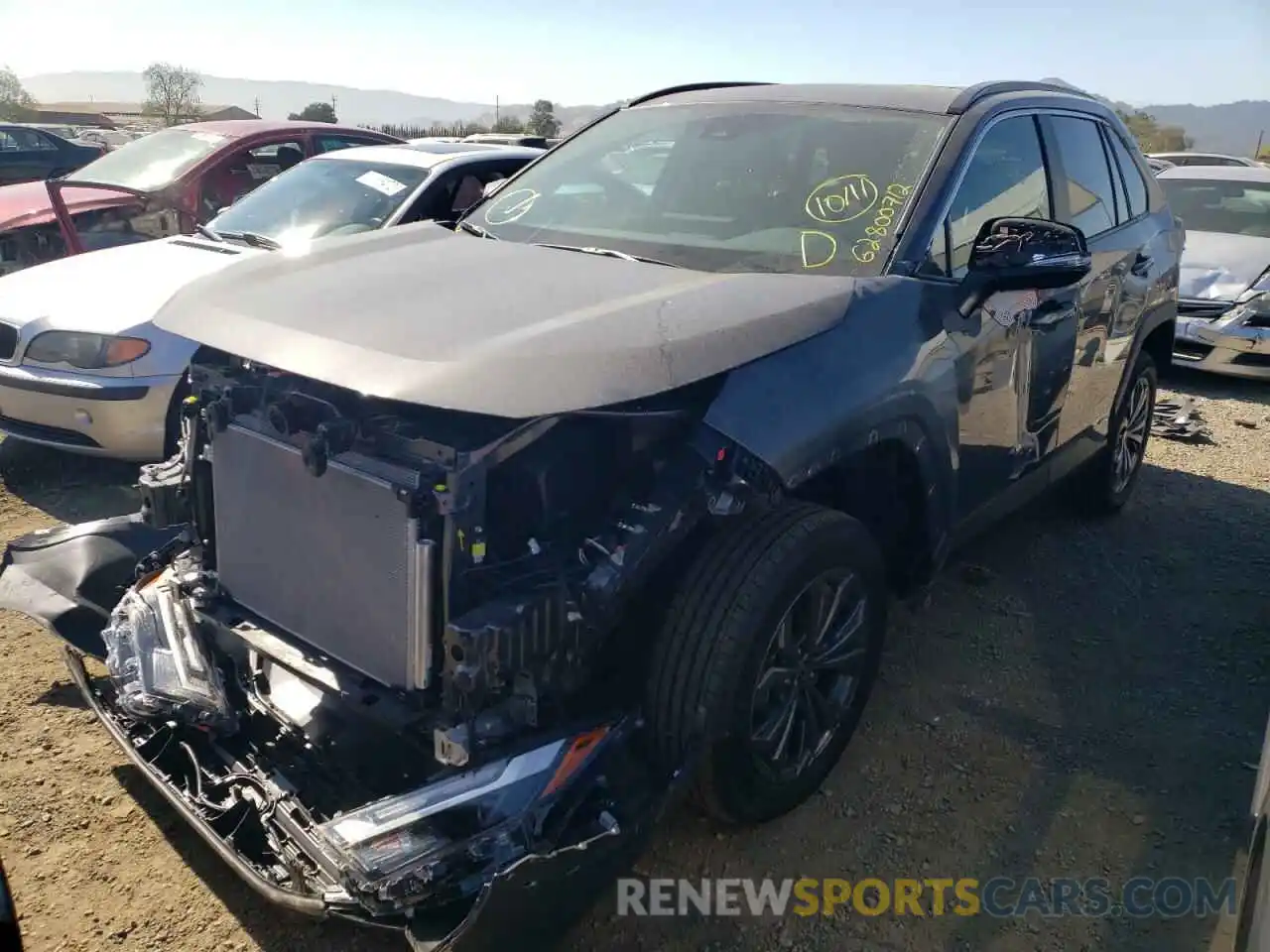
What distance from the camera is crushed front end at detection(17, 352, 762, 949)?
6.72ft

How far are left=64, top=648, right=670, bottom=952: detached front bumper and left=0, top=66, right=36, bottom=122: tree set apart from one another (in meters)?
50.5

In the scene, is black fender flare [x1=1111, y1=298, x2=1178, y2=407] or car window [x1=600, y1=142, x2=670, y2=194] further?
black fender flare [x1=1111, y1=298, x2=1178, y2=407]

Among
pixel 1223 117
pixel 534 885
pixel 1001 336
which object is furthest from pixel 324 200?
pixel 1223 117

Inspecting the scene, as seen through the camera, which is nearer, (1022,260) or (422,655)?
(422,655)

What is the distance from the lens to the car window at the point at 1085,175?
12.7 feet

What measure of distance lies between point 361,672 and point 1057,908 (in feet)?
6.19

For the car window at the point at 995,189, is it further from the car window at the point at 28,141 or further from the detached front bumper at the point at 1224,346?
the car window at the point at 28,141

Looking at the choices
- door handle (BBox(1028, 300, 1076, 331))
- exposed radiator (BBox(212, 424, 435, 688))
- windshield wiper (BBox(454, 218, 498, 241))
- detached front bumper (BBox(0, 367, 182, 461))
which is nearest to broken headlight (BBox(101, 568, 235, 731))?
exposed radiator (BBox(212, 424, 435, 688))

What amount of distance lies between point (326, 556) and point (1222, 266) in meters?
8.35

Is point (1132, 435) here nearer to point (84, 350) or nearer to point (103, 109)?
point (84, 350)

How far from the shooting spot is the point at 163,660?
265 centimetres

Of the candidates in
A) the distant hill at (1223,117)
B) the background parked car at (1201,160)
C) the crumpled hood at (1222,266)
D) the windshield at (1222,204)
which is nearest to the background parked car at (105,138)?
the background parked car at (1201,160)

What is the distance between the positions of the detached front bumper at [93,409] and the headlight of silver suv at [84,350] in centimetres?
6

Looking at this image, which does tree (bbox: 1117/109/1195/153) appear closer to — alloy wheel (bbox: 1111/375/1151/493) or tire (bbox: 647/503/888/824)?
alloy wheel (bbox: 1111/375/1151/493)
